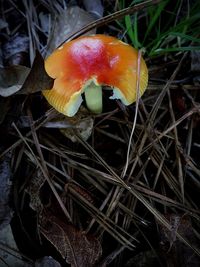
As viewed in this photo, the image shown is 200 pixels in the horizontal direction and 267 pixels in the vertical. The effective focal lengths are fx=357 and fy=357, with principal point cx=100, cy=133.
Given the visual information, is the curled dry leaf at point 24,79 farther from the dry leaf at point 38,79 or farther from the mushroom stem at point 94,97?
the mushroom stem at point 94,97

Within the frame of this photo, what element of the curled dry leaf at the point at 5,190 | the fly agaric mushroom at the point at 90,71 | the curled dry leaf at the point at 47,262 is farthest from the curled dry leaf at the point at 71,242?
the fly agaric mushroom at the point at 90,71

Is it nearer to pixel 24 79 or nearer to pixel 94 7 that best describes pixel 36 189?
pixel 24 79

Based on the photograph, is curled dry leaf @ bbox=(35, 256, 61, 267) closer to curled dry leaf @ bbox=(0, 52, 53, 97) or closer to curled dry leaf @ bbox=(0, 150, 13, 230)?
curled dry leaf @ bbox=(0, 150, 13, 230)

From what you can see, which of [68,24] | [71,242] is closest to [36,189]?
[71,242]

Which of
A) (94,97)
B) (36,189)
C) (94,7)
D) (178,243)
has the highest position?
(94,7)

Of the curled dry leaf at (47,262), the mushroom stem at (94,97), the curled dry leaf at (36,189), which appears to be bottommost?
the curled dry leaf at (47,262)

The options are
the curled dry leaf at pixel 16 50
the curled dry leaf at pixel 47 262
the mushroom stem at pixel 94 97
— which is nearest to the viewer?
the curled dry leaf at pixel 47 262
